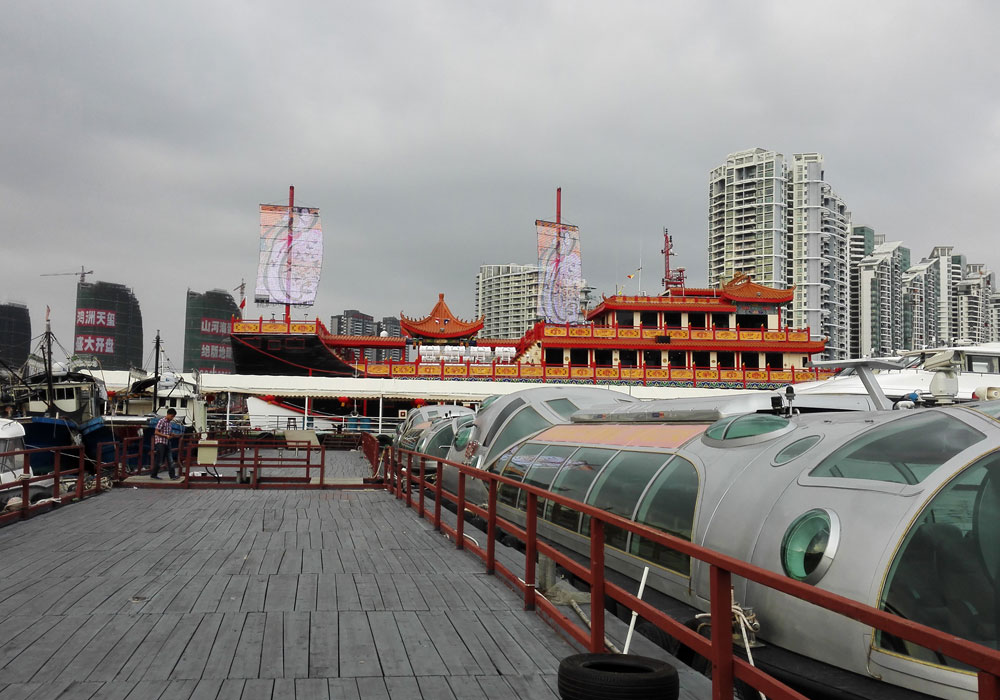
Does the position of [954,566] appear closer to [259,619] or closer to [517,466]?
[259,619]

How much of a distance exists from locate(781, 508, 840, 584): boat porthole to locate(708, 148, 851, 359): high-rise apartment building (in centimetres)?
14482

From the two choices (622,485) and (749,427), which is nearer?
(749,427)

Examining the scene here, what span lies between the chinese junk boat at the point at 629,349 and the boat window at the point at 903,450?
127 ft

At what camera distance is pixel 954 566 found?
3877mm

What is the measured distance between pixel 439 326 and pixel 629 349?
17.0m

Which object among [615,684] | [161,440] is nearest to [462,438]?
[161,440]

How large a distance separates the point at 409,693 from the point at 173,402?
3798cm

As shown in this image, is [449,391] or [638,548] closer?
[638,548]

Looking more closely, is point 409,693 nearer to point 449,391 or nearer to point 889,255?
point 449,391

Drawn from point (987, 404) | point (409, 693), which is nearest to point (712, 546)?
point (987, 404)

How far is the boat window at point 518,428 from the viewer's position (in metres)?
11.7

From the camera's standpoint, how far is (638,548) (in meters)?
6.63

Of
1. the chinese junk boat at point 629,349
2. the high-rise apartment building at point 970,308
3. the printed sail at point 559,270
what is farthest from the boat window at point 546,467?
the high-rise apartment building at point 970,308

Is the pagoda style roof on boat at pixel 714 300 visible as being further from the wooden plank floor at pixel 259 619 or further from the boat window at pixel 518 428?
the wooden plank floor at pixel 259 619
